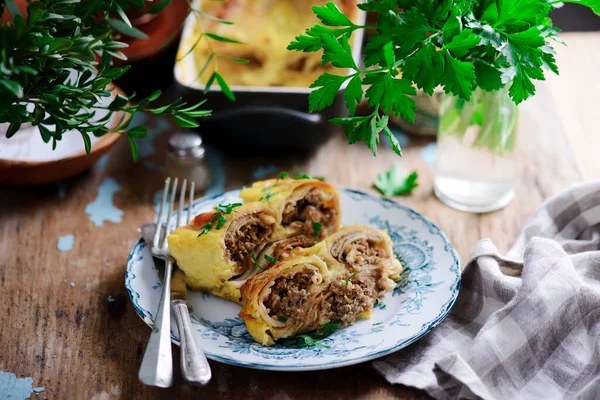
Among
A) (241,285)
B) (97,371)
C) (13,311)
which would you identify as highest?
(241,285)

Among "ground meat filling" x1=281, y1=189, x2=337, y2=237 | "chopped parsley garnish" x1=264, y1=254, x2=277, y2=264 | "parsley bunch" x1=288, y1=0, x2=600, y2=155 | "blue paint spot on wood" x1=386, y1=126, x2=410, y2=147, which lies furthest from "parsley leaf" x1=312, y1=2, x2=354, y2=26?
"blue paint spot on wood" x1=386, y1=126, x2=410, y2=147

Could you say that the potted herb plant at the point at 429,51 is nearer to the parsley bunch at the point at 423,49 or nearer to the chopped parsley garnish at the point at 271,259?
the parsley bunch at the point at 423,49

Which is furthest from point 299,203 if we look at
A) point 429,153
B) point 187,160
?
point 429,153

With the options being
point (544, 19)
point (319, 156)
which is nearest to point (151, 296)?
point (319, 156)

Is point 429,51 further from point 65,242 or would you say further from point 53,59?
point 65,242

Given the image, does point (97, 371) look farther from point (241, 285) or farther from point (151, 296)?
point (241, 285)

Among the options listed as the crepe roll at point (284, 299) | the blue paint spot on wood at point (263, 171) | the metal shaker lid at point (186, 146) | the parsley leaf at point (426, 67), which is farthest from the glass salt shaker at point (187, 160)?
the parsley leaf at point (426, 67)
